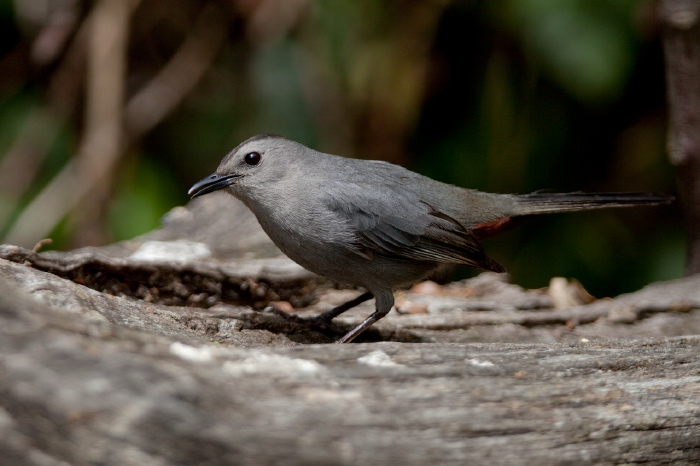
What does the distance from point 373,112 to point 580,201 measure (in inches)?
88.3

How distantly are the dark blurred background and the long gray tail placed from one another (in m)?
1.28

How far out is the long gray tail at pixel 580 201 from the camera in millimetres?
4238

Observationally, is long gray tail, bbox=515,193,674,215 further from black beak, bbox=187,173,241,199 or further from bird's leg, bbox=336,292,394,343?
black beak, bbox=187,173,241,199

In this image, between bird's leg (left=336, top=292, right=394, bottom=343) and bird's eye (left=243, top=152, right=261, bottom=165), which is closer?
bird's leg (left=336, top=292, right=394, bottom=343)

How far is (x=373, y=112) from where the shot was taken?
6082 mm

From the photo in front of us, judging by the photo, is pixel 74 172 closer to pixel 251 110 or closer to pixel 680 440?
pixel 251 110

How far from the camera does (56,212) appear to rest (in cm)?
576

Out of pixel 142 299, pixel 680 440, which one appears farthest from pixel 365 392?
pixel 142 299

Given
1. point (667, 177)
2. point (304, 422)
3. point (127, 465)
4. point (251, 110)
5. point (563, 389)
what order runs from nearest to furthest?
point (127, 465)
point (304, 422)
point (563, 389)
point (667, 177)
point (251, 110)

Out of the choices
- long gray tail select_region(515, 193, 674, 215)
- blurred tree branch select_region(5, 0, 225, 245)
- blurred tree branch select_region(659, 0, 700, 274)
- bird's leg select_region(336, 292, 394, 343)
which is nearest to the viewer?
bird's leg select_region(336, 292, 394, 343)

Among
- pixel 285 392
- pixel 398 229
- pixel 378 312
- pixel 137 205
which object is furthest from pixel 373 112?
pixel 285 392

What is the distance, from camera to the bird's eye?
12.8ft

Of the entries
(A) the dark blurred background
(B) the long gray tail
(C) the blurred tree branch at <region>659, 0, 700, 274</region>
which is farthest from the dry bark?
(A) the dark blurred background

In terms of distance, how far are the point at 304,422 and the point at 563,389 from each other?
0.84 m
